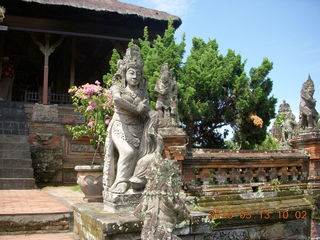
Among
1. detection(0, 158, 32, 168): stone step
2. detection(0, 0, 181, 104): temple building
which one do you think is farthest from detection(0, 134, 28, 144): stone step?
detection(0, 0, 181, 104): temple building

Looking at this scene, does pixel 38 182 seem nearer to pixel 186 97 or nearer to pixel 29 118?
pixel 29 118

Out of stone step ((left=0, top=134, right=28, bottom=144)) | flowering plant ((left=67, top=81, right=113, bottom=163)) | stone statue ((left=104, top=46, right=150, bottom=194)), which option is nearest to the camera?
stone statue ((left=104, top=46, right=150, bottom=194))

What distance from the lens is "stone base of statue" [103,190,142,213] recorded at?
401cm

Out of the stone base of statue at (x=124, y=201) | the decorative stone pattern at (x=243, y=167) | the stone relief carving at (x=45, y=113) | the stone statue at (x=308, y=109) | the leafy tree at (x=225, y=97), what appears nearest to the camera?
the stone base of statue at (x=124, y=201)

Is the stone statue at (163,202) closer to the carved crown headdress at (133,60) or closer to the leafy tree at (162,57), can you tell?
the carved crown headdress at (133,60)

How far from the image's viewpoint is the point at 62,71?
1788 cm

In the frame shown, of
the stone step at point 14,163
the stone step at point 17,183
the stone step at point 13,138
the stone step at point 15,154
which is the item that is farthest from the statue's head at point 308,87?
the stone step at point 13,138

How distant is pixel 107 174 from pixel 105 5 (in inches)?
444

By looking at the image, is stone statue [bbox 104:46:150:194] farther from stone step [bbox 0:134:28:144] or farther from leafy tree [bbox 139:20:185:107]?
stone step [bbox 0:134:28:144]

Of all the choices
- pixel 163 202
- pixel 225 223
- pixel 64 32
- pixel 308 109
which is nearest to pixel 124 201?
pixel 163 202

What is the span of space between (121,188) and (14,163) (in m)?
6.61

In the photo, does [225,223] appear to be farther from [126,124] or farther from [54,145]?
[54,145]

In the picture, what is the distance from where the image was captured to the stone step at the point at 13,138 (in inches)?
415
